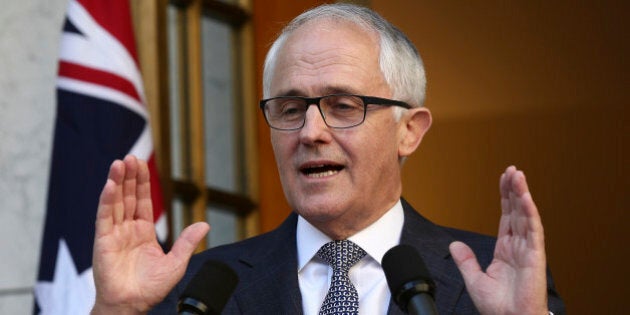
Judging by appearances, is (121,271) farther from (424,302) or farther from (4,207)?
(4,207)

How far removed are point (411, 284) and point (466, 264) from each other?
1.36 ft

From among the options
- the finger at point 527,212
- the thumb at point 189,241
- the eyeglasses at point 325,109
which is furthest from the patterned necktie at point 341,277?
the finger at point 527,212

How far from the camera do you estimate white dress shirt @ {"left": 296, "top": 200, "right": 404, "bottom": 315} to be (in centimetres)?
285

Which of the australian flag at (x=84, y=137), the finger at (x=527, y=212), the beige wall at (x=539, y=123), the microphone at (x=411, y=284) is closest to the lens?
the microphone at (x=411, y=284)

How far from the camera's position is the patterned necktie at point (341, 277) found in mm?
2779

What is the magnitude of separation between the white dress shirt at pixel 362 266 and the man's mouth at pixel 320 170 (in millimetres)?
177

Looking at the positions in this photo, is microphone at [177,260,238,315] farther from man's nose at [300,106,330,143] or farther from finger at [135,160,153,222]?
man's nose at [300,106,330,143]

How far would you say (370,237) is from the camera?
2.94 meters

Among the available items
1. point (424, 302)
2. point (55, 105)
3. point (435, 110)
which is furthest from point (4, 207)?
point (424, 302)

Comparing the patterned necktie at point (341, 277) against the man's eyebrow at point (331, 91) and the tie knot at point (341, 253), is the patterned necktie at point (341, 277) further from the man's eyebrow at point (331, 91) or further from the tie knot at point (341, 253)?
the man's eyebrow at point (331, 91)

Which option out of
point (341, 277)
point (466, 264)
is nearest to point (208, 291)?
point (466, 264)

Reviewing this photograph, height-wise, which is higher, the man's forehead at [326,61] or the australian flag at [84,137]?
the man's forehead at [326,61]

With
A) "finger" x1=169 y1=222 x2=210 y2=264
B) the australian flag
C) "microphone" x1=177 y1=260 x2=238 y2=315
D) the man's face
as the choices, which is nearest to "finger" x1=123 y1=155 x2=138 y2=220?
"finger" x1=169 y1=222 x2=210 y2=264

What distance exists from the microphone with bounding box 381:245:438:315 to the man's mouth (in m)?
0.69
